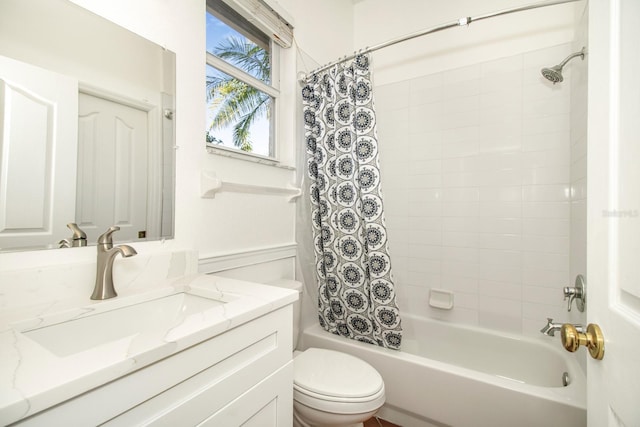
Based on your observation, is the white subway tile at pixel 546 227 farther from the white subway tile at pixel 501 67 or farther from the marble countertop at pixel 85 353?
the marble countertop at pixel 85 353

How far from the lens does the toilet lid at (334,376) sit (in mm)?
1149

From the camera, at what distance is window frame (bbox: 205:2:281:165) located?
1436 mm

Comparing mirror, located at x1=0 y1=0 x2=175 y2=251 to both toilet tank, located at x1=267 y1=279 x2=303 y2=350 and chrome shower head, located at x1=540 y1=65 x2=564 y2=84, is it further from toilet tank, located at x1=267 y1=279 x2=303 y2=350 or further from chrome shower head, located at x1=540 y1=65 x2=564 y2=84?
chrome shower head, located at x1=540 y1=65 x2=564 y2=84

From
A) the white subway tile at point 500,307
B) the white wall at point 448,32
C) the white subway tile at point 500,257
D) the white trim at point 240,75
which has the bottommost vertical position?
the white subway tile at point 500,307

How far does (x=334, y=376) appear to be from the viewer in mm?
1246

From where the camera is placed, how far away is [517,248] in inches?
71.8

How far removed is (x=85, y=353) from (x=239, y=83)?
4.73ft

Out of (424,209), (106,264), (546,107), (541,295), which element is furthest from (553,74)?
(106,264)

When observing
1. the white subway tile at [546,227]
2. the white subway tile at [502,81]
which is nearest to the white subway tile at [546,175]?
the white subway tile at [546,227]

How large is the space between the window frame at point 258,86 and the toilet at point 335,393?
3.50ft

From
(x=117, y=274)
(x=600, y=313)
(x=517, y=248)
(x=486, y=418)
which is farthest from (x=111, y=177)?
(x=517, y=248)

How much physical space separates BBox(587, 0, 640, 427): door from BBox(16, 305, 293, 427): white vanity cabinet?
742 mm

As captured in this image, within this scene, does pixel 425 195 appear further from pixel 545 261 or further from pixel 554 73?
pixel 554 73

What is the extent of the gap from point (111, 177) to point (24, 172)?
21 cm
